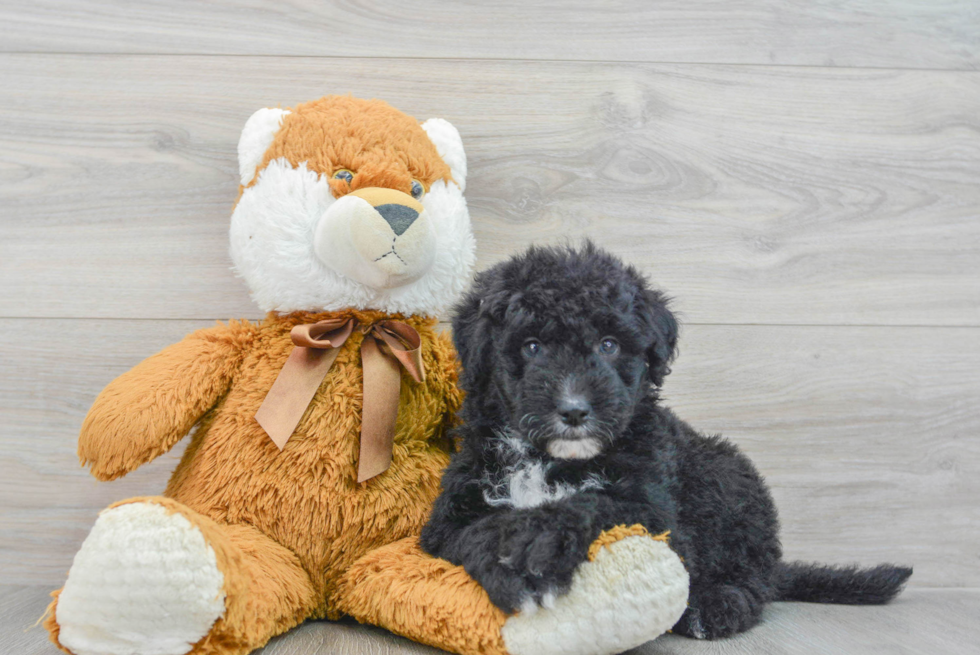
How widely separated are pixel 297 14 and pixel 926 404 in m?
1.59

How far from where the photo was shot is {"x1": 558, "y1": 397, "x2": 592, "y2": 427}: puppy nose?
0.91 metres

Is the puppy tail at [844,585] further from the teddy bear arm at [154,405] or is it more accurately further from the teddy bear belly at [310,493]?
the teddy bear arm at [154,405]

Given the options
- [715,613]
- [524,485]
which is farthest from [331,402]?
[715,613]

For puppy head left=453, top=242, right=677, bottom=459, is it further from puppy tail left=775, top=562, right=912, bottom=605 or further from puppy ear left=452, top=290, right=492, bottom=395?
puppy tail left=775, top=562, right=912, bottom=605

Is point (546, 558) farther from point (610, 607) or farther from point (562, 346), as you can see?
point (562, 346)

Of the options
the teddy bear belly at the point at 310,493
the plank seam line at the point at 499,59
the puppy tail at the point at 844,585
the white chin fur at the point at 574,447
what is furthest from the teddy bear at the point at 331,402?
the puppy tail at the point at 844,585

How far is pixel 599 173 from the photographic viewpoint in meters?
1.59

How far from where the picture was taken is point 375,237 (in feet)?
3.68

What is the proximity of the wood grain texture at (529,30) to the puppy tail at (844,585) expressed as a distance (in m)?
1.06

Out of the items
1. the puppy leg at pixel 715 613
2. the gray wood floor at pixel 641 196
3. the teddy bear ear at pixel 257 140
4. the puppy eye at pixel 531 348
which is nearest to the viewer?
the puppy eye at pixel 531 348

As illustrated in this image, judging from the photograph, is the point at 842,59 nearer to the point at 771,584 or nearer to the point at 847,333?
the point at 847,333

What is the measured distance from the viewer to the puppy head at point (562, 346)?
0.94m

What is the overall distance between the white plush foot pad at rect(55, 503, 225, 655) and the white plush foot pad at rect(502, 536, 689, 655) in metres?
0.39

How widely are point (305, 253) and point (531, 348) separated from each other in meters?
0.43
